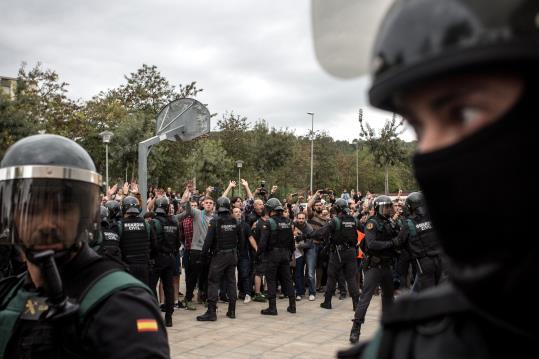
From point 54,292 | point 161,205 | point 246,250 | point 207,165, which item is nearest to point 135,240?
point 161,205

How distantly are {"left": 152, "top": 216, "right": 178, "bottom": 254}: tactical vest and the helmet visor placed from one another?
7092 millimetres

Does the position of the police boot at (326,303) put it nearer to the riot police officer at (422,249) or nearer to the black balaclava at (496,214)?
the riot police officer at (422,249)

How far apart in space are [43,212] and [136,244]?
6.47 meters

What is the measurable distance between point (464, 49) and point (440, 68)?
5cm

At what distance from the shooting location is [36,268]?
7.13 feet

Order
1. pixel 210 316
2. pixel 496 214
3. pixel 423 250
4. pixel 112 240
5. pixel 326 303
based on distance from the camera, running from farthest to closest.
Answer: pixel 326 303, pixel 210 316, pixel 112 240, pixel 423 250, pixel 496 214

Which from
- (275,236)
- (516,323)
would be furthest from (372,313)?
(516,323)

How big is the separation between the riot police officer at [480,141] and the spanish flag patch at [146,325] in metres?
1.09

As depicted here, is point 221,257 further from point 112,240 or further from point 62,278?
point 62,278

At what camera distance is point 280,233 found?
1023 cm

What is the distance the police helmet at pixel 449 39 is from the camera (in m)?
0.89

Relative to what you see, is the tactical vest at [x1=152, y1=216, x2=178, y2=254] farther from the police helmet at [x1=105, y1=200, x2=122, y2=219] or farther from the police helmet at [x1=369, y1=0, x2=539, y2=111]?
the police helmet at [x1=369, y1=0, x2=539, y2=111]

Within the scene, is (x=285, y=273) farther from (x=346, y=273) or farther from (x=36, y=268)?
(x=36, y=268)

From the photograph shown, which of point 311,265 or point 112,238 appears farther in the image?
point 311,265
